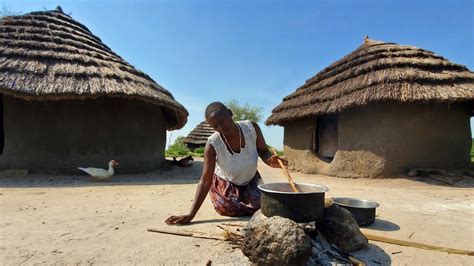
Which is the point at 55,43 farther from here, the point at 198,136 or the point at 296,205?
the point at 198,136

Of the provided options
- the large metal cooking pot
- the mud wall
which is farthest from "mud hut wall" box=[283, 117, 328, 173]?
the large metal cooking pot

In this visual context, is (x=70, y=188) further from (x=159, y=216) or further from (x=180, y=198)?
(x=159, y=216)

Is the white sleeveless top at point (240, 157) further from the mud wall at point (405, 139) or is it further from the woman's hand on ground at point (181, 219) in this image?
the mud wall at point (405, 139)

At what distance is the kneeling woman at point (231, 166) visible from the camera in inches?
111

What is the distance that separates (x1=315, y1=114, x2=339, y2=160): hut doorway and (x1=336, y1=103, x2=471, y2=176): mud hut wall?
1.03m

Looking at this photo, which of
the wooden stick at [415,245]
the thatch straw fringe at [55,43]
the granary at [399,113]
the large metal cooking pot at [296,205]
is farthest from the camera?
the thatch straw fringe at [55,43]

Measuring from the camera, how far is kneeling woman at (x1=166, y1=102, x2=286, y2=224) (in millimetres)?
2824

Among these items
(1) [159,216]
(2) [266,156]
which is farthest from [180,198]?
(2) [266,156]

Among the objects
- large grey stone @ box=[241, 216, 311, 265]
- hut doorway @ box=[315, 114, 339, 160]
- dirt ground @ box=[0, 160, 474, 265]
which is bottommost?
dirt ground @ box=[0, 160, 474, 265]

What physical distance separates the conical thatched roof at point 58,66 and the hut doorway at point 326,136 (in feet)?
12.6

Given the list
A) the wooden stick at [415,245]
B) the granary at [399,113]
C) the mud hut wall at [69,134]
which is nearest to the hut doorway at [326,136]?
the granary at [399,113]

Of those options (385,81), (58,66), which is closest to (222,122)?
(385,81)

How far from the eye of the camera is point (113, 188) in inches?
209

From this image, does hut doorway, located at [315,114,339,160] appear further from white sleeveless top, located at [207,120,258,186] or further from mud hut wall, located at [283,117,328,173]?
white sleeveless top, located at [207,120,258,186]
